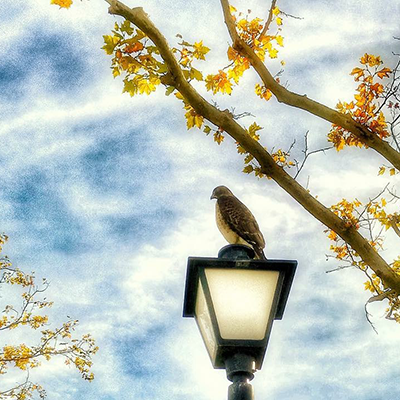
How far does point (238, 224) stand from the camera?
4.97 meters

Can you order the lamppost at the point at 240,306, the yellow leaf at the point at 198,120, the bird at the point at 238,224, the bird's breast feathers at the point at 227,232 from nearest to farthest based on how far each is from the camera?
the lamppost at the point at 240,306, the bird at the point at 238,224, the bird's breast feathers at the point at 227,232, the yellow leaf at the point at 198,120

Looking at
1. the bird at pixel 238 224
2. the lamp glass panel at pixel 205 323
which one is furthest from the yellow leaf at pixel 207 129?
the lamp glass panel at pixel 205 323

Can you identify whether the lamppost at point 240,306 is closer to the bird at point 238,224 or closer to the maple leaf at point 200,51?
the bird at point 238,224

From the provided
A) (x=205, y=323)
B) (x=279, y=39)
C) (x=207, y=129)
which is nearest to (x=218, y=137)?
(x=207, y=129)

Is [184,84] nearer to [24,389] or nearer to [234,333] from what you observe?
[234,333]

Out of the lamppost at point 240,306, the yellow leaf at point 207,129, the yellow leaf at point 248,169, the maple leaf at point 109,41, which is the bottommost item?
the lamppost at point 240,306

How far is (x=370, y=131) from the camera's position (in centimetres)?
514

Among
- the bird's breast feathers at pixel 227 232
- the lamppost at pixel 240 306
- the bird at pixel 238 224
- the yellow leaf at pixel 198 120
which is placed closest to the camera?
the lamppost at pixel 240 306

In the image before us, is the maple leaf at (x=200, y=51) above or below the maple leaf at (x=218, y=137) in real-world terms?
above

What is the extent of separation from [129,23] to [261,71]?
166 cm

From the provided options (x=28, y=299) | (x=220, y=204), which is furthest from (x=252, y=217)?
(x=28, y=299)

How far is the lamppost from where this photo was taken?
2705 mm

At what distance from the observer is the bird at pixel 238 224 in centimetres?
474

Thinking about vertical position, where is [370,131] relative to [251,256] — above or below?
above
